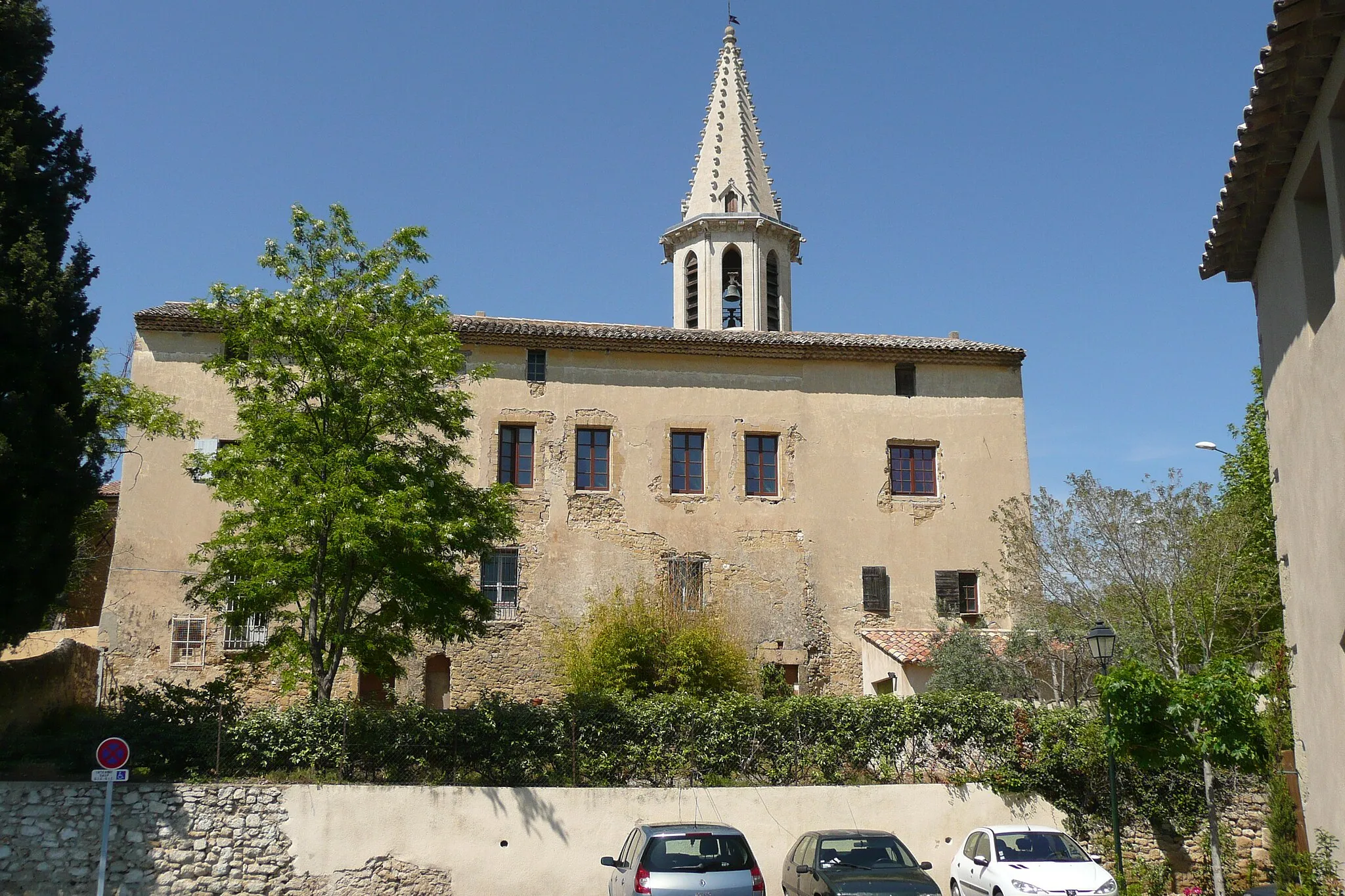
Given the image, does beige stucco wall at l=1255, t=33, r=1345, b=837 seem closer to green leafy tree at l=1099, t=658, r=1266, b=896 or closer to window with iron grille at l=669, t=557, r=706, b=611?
green leafy tree at l=1099, t=658, r=1266, b=896

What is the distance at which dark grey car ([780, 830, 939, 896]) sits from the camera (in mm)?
13438

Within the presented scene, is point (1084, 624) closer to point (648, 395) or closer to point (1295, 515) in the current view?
point (648, 395)

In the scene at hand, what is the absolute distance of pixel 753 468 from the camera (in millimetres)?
29406

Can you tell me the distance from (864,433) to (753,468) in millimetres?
3105

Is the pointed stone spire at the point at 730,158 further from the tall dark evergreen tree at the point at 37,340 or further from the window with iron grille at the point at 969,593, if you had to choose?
the tall dark evergreen tree at the point at 37,340

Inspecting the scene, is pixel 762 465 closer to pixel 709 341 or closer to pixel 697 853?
pixel 709 341

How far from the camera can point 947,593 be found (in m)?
28.6

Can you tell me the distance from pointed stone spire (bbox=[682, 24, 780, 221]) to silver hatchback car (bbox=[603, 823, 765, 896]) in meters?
28.3

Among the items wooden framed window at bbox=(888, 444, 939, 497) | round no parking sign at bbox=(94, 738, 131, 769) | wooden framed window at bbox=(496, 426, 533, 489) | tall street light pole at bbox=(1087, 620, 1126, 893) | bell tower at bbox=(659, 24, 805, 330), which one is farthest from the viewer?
bell tower at bbox=(659, 24, 805, 330)

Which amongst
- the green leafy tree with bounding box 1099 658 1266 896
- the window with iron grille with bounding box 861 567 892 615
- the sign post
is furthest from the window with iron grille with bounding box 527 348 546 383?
the green leafy tree with bounding box 1099 658 1266 896

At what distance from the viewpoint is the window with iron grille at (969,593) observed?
28.6m

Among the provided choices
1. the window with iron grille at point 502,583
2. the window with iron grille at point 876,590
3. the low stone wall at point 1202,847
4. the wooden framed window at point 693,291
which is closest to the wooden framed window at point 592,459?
the window with iron grille at point 502,583

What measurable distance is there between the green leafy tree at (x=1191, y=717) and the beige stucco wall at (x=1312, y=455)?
2.99 meters

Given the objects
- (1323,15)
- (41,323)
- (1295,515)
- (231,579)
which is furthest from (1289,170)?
(231,579)
